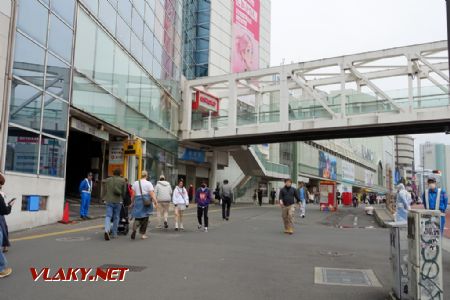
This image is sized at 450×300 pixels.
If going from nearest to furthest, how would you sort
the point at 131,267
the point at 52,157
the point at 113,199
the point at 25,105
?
1. the point at 131,267
2. the point at 113,199
3. the point at 25,105
4. the point at 52,157

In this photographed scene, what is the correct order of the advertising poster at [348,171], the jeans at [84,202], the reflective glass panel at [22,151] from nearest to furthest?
1. the reflective glass panel at [22,151]
2. the jeans at [84,202]
3. the advertising poster at [348,171]

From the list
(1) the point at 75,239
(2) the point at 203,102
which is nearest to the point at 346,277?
(1) the point at 75,239

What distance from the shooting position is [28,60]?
41.2ft

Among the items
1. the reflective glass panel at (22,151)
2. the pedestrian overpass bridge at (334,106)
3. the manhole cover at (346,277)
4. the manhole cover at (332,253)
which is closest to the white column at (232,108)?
the pedestrian overpass bridge at (334,106)

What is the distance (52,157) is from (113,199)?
13.7 feet

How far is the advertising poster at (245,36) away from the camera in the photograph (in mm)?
50844

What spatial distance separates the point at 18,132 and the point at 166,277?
737 cm

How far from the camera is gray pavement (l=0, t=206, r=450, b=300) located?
19.5 feet

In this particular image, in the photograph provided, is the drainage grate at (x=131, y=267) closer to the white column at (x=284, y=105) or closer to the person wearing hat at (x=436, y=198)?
the person wearing hat at (x=436, y=198)

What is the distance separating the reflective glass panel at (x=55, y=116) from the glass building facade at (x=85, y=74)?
0.03 m

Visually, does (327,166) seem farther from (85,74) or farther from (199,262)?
(199,262)

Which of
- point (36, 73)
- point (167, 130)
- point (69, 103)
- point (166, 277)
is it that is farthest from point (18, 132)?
point (167, 130)

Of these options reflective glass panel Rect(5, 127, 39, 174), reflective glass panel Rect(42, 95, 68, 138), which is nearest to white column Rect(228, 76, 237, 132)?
reflective glass panel Rect(42, 95, 68, 138)

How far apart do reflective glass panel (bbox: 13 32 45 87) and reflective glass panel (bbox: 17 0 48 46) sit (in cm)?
28
